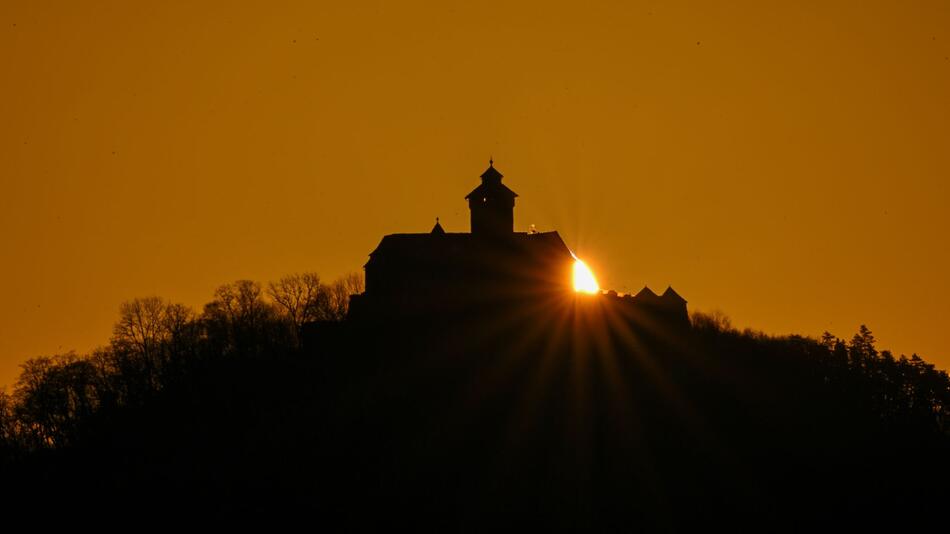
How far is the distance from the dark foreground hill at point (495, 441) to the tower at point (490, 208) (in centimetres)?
677

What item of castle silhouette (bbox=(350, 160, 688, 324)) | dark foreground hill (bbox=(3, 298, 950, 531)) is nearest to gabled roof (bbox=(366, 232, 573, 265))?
castle silhouette (bbox=(350, 160, 688, 324))

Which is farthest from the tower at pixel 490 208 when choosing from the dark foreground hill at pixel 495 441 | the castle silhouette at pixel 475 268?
the dark foreground hill at pixel 495 441

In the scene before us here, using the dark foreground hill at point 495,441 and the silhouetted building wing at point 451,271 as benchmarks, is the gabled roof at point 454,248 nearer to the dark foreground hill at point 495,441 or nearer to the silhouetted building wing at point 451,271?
the silhouetted building wing at point 451,271

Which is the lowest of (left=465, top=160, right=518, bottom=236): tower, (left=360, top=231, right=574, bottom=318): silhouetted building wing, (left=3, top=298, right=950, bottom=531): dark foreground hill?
(left=3, top=298, right=950, bottom=531): dark foreground hill

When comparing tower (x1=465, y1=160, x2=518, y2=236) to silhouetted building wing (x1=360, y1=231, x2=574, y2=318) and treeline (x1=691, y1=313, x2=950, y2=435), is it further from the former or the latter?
treeline (x1=691, y1=313, x2=950, y2=435)

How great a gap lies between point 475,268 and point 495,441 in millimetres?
17951

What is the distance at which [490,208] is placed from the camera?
107m

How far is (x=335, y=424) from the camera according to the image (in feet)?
296

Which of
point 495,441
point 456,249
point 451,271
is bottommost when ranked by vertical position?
point 495,441

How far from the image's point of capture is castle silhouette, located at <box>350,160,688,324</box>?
341 feet

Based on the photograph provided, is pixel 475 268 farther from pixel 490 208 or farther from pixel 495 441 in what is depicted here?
pixel 495 441

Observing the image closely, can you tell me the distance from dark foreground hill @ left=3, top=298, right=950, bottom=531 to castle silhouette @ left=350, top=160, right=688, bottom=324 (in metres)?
2.03

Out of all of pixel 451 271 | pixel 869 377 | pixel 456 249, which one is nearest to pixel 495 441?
pixel 451 271

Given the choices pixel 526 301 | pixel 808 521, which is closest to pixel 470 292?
pixel 526 301
